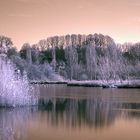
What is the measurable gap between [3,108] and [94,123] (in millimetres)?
3509

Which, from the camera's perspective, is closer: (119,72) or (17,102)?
(17,102)

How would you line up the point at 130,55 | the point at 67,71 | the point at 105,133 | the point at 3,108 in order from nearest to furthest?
1. the point at 105,133
2. the point at 3,108
3. the point at 67,71
4. the point at 130,55

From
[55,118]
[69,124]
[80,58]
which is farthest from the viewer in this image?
[80,58]

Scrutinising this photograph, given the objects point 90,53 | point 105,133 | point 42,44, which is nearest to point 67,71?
point 90,53

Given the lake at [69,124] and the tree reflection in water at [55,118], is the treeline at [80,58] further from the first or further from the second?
the lake at [69,124]

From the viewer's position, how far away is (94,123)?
12.2 metres

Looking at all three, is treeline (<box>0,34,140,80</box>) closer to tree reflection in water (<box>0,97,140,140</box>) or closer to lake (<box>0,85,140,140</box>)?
tree reflection in water (<box>0,97,140,140</box>)

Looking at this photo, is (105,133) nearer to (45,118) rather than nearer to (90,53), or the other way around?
(45,118)

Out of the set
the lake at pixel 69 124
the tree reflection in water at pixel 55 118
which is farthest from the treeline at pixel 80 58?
the lake at pixel 69 124

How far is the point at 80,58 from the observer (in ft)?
186

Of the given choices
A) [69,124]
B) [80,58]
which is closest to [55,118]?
[69,124]

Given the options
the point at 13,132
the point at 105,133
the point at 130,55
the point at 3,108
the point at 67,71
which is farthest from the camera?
the point at 130,55

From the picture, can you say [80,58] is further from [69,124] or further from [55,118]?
[69,124]

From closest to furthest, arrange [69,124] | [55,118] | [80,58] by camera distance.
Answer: [69,124] → [55,118] → [80,58]
